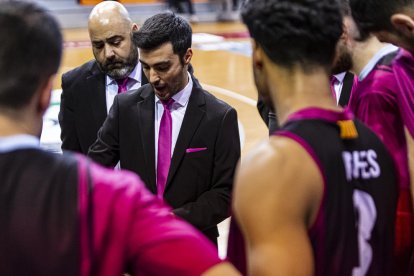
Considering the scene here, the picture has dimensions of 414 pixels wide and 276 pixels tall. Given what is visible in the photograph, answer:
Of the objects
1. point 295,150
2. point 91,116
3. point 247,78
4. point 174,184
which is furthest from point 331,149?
point 247,78

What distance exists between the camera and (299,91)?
182cm

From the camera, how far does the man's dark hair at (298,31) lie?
1813 mm

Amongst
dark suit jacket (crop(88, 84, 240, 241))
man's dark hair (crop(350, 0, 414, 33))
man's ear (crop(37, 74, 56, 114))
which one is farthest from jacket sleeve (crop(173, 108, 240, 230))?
man's ear (crop(37, 74, 56, 114))

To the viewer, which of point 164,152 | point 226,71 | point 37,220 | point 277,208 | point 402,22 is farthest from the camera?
point 226,71

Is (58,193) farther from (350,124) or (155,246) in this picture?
(350,124)

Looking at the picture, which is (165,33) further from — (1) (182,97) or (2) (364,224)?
(2) (364,224)

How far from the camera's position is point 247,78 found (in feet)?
36.5

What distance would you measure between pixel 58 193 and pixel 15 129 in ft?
0.55

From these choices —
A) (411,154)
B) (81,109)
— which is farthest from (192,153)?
(411,154)

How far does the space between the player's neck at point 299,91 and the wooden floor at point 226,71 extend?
17.9ft

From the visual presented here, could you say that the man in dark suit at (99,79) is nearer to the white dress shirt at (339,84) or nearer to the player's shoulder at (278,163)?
the white dress shirt at (339,84)

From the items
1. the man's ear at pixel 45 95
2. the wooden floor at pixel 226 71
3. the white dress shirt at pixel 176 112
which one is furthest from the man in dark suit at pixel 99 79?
the wooden floor at pixel 226 71

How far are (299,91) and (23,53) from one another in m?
0.68

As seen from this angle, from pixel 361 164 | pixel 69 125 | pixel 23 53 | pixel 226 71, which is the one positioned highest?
pixel 23 53
